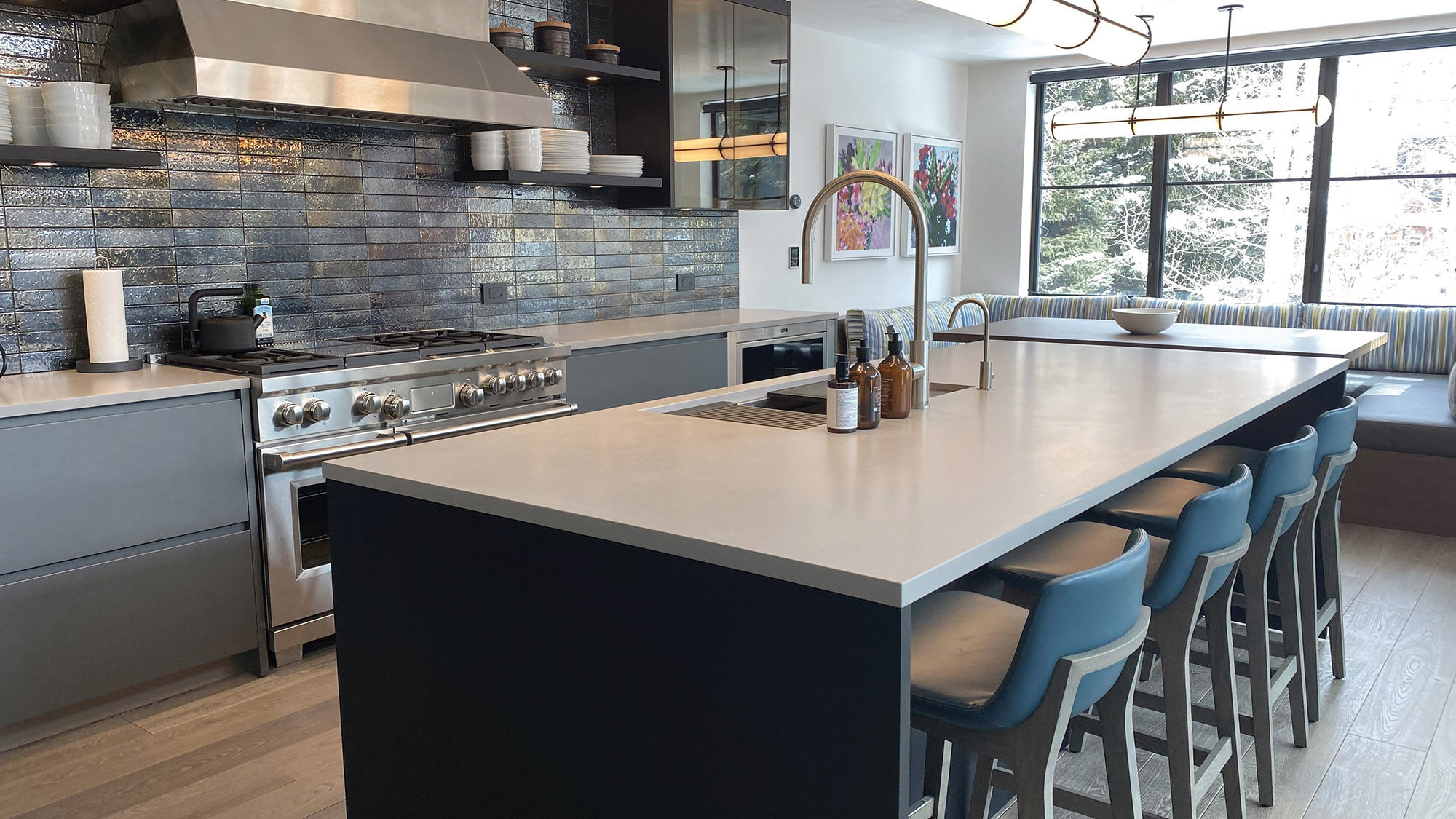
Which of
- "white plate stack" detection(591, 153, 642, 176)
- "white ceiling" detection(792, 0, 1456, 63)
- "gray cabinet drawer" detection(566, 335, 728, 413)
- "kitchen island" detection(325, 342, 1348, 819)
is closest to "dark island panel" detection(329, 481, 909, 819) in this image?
"kitchen island" detection(325, 342, 1348, 819)

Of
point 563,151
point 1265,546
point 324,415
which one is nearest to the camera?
point 1265,546

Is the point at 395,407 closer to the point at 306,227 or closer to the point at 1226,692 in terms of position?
the point at 306,227

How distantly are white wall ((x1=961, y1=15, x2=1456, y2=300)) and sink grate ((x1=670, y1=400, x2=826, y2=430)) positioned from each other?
18.6ft

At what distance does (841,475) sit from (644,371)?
2565 mm

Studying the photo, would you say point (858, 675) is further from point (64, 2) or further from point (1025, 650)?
point (64, 2)

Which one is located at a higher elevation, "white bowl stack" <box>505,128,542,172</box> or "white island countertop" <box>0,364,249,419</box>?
"white bowl stack" <box>505,128,542,172</box>

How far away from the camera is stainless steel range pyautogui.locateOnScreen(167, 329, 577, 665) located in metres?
3.07

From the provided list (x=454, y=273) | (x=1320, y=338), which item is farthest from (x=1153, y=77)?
(x=454, y=273)

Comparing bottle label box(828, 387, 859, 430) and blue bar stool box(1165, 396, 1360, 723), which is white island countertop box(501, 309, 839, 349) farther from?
blue bar stool box(1165, 396, 1360, 723)

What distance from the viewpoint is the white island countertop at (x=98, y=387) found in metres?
2.58

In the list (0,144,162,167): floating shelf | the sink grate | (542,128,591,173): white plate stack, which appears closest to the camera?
the sink grate

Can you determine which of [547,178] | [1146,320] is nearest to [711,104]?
[547,178]

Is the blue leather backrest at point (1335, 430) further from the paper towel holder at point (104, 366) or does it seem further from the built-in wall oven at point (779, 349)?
the paper towel holder at point (104, 366)

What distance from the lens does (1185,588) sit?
6.00ft
